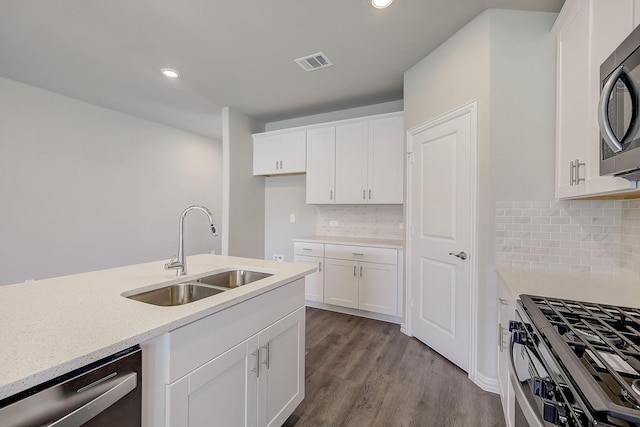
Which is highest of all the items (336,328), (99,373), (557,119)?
(557,119)

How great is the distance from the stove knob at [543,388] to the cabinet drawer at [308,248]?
267 cm

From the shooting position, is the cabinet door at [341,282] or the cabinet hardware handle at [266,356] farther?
the cabinet door at [341,282]

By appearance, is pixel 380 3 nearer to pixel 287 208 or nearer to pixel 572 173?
pixel 572 173

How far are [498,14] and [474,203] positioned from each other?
4.32 feet

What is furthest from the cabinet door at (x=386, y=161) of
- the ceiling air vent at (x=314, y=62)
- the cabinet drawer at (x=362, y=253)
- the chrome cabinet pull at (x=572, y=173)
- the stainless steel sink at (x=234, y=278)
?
the stainless steel sink at (x=234, y=278)

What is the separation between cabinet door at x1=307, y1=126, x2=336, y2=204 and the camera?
357 centimetres

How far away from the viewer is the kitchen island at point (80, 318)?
65 centimetres

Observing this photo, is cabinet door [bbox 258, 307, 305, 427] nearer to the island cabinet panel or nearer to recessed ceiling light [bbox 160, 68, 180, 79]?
the island cabinet panel

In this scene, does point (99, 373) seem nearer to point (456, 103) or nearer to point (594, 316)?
point (594, 316)

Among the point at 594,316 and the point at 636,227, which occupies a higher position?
the point at 636,227

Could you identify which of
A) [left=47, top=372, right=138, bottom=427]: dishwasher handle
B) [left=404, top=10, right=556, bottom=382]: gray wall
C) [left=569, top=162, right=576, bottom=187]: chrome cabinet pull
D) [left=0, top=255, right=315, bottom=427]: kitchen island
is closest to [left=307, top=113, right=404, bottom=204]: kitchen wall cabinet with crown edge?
[left=404, top=10, right=556, bottom=382]: gray wall

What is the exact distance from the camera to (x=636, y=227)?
1.53 meters

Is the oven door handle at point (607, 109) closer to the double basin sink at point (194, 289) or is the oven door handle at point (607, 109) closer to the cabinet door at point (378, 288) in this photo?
the double basin sink at point (194, 289)

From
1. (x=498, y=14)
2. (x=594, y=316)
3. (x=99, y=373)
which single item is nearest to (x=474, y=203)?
(x=594, y=316)
